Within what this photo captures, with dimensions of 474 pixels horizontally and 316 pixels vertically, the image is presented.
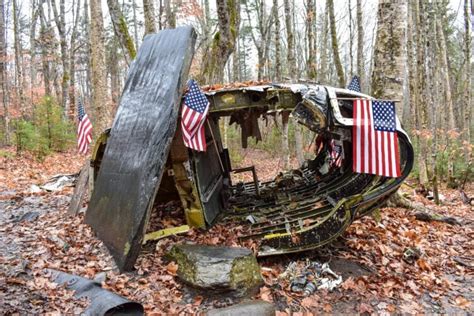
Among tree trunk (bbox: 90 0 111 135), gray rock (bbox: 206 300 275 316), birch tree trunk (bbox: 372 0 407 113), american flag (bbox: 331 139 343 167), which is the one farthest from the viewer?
tree trunk (bbox: 90 0 111 135)

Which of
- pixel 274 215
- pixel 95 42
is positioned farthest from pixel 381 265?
pixel 95 42

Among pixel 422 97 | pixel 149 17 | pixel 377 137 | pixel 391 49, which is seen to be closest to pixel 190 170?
pixel 377 137

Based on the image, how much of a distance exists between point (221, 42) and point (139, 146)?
5506 millimetres

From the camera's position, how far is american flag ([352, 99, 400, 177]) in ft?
19.9

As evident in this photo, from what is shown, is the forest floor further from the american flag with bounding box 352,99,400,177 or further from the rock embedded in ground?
the american flag with bounding box 352,99,400,177

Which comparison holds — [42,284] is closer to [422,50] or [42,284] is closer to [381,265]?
[381,265]

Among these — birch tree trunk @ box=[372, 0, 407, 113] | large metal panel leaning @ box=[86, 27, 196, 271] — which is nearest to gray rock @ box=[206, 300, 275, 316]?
large metal panel leaning @ box=[86, 27, 196, 271]

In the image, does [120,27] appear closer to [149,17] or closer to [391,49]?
[149,17]

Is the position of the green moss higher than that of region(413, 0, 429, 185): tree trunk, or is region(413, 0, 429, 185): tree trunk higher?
region(413, 0, 429, 185): tree trunk

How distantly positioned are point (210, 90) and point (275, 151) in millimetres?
16769

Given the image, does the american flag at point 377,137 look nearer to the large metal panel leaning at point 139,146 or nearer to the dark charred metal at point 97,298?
the large metal panel leaning at point 139,146

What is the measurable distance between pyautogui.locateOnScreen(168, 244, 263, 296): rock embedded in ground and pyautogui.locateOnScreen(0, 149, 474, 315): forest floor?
17 centimetres

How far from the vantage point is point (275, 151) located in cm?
2353

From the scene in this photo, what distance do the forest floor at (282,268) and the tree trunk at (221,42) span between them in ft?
17.8
